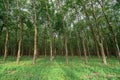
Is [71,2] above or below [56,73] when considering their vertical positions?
above

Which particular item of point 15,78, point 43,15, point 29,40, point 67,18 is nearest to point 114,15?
point 67,18

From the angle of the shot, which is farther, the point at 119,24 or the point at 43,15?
the point at 119,24

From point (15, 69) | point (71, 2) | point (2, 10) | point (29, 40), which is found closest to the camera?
point (15, 69)

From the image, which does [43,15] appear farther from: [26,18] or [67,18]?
[67,18]

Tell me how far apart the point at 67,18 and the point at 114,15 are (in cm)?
1085

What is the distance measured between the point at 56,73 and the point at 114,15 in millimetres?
24311

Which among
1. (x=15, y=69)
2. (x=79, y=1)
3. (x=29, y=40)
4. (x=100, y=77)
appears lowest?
→ (x=100, y=77)

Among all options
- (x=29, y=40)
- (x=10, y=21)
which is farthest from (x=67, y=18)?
(x=29, y=40)

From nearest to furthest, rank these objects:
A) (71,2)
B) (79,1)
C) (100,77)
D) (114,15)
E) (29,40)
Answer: (100,77)
(79,1)
(71,2)
(114,15)
(29,40)

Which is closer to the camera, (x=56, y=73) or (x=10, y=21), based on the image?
(x=56, y=73)

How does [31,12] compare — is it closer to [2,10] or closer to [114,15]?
[2,10]

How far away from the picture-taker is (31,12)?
98.1 feet

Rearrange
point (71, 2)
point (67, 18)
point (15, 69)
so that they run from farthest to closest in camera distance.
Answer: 1. point (67, 18)
2. point (71, 2)
3. point (15, 69)

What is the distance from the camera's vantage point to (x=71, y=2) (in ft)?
81.3
